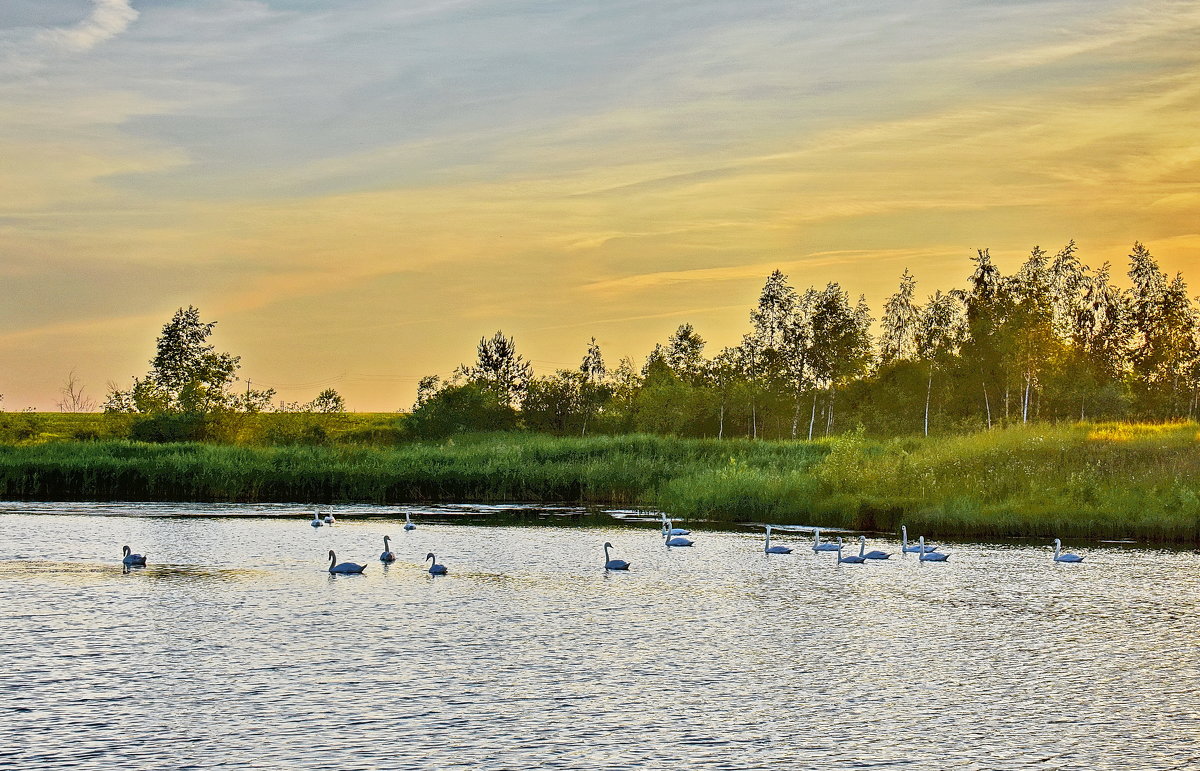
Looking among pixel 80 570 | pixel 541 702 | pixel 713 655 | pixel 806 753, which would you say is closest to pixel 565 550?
pixel 80 570

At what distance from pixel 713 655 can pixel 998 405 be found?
7891cm

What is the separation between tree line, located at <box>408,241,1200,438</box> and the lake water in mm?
58245

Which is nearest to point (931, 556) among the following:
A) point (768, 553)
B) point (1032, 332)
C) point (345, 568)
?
point (768, 553)

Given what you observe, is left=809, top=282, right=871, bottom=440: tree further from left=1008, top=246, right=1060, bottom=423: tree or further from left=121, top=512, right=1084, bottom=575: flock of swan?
left=121, top=512, right=1084, bottom=575: flock of swan

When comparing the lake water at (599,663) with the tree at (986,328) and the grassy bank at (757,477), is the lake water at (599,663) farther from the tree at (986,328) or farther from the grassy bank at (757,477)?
the tree at (986,328)

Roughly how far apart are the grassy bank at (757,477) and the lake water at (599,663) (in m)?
6.89

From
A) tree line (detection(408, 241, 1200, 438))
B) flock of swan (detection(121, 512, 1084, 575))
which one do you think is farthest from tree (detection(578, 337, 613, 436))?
flock of swan (detection(121, 512, 1084, 575))

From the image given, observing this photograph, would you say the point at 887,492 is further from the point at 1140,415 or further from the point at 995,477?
the point at 1140,415

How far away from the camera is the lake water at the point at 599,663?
12250 millimetres

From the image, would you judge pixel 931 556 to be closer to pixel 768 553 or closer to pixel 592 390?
pixel 768 553

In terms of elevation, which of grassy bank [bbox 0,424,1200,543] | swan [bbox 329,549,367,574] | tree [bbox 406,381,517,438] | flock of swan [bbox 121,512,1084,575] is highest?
tree [bbox 406,381,517,438]

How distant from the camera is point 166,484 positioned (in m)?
52.3

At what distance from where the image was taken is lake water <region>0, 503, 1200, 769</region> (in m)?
12.2

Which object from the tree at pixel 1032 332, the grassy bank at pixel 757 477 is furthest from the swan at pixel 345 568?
the tree at pixel 1032 332
